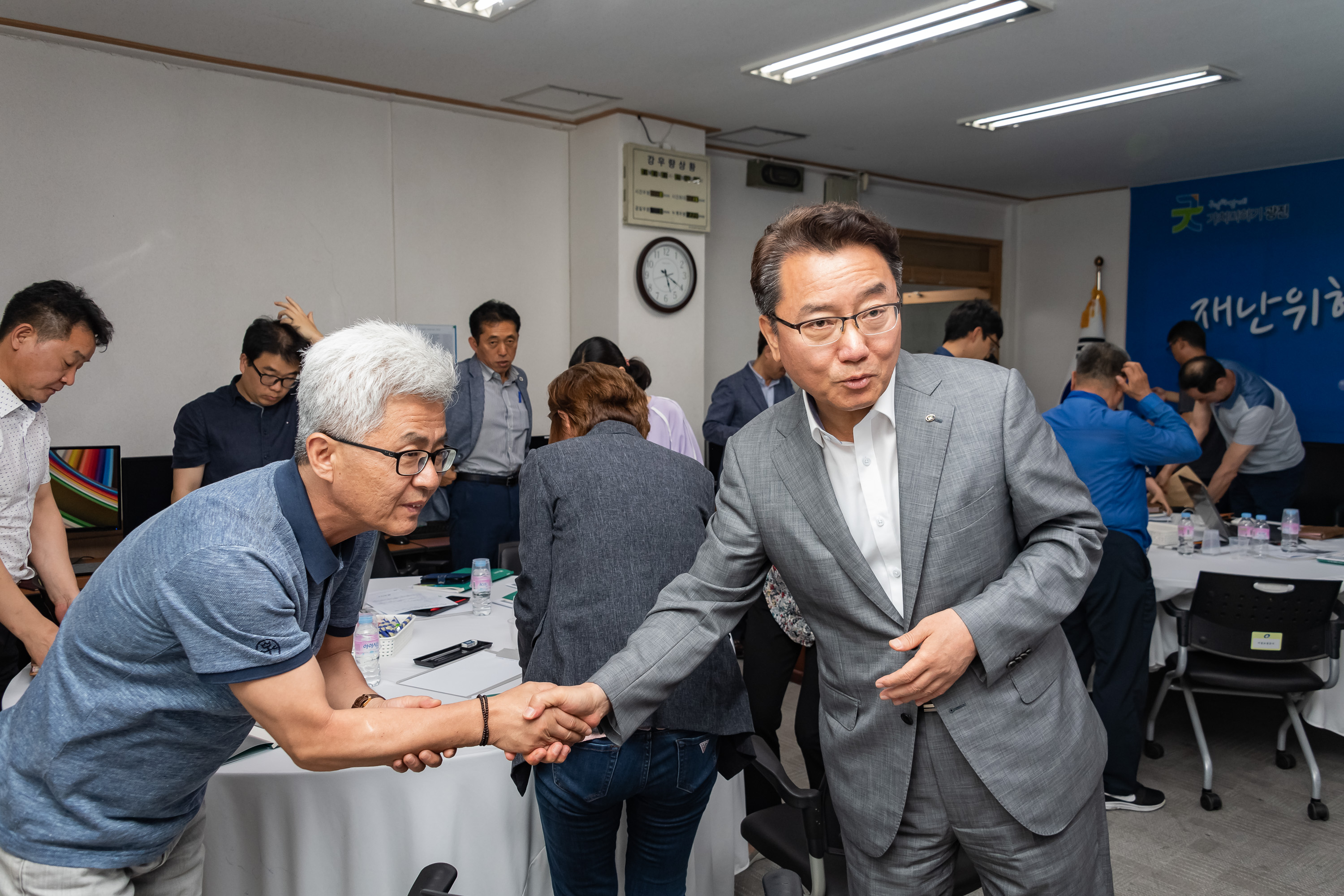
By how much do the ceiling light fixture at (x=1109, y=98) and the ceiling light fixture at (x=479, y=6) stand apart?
127 inches

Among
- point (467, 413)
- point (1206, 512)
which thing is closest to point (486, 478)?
point (467, 413)

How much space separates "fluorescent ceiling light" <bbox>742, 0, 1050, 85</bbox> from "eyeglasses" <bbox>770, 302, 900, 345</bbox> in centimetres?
303

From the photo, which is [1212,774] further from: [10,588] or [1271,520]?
[10,588]

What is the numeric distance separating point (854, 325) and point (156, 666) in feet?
3.86

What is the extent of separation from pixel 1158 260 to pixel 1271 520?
3.14m

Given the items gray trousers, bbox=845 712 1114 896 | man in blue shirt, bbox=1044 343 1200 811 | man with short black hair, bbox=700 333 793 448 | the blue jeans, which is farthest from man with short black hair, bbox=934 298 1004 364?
gray trousers, bbox=845 712 1114 896

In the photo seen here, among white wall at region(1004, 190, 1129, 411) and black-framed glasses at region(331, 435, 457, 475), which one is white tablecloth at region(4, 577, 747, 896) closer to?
black-framed glasses at region(331, 435, 457, 475)

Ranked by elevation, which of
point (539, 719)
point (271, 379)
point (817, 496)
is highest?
point (271, 379)

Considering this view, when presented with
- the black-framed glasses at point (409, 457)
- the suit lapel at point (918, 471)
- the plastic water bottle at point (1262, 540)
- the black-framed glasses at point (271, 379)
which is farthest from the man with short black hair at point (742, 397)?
the black-framed glasses at point (409, 457)

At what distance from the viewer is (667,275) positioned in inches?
237

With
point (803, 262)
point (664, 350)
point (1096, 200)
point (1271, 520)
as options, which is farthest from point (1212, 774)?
point (1096, 200)

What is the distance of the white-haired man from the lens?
4.12 feet

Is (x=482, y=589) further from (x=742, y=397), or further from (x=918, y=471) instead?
(x=742, y=397)

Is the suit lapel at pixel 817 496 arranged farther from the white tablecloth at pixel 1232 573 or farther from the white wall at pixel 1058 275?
the white wall at pixel 1058 275
